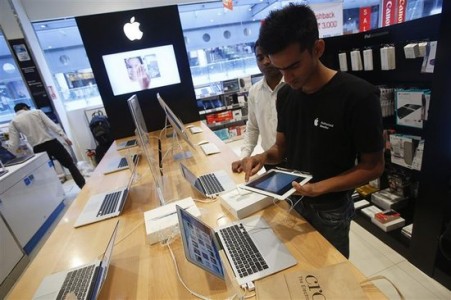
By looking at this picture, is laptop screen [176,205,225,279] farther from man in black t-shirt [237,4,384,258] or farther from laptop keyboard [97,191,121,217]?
laptop keyboard [97,191,121,217]

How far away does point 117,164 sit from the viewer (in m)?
2.40

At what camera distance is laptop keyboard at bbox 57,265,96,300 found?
91 cm

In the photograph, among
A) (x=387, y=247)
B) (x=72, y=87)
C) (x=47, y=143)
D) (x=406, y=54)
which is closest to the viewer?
(x=406, y=54)

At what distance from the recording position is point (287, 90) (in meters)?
1.19

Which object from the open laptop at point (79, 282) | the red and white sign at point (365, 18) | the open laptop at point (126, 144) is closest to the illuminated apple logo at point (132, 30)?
the open laptop at point (126, 144)

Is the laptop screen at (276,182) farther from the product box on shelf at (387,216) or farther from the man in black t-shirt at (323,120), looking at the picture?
the product box on shelf at (387,216)

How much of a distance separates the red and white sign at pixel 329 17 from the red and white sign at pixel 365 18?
86cm

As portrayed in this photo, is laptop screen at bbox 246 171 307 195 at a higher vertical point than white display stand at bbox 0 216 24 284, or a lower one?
higher

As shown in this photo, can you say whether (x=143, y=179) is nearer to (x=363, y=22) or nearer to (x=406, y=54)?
(x=406, y=54)

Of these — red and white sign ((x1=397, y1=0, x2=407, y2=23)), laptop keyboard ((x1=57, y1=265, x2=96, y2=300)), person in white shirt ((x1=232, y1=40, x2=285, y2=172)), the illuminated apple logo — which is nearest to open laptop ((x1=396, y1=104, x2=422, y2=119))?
person in white shirt ((x1=232, y1=40, x2=285, y2=172))

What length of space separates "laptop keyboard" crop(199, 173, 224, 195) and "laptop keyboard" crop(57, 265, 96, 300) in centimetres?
71

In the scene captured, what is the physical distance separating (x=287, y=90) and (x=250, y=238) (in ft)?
2.33

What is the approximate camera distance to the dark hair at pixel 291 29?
87 cm

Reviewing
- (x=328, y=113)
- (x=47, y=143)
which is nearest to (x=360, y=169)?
(x=328, y=113)
